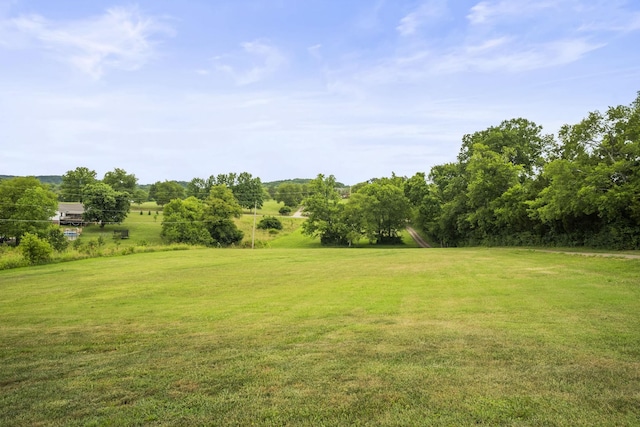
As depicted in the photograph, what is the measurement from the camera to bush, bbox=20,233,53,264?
3177cm

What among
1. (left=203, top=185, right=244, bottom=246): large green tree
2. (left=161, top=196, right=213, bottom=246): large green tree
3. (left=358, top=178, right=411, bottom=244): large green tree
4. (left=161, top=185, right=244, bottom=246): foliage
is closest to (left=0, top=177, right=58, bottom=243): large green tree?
(left=161, top=196, right=213, bottom=246): large green tree

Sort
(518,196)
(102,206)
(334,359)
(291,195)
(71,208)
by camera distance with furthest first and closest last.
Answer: (291,195)
(71,208)
(102,206)
(518,196)
(334,359)

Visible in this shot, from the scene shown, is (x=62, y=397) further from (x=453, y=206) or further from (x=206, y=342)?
(x=453, y=206)

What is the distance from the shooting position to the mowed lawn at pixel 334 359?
4.49 metres

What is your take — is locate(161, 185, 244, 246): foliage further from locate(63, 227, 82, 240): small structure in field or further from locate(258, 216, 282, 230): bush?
locate(63, 227, 82, 240): small structure in field

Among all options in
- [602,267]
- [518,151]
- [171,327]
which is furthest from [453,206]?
[171,327]

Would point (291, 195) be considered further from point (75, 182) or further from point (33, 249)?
point (33, 249)

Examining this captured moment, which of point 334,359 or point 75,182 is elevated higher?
point 75,182

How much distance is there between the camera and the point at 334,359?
638 centimetres

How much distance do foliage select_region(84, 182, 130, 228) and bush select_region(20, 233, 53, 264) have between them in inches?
1876

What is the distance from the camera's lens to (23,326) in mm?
10133

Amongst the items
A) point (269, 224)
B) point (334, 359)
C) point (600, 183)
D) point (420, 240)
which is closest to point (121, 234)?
point (269, 224)

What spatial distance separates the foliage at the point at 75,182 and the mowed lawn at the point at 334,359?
91.3m

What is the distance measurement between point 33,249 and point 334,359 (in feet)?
114
